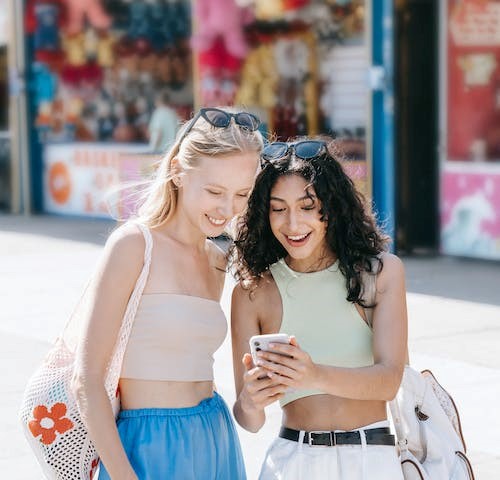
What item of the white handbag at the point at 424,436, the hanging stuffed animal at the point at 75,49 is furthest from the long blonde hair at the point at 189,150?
the hanging stuffed animal at the point at 75,49

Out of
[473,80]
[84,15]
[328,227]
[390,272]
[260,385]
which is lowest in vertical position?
[260,385]

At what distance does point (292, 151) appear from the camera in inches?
122

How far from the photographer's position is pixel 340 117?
1212cm

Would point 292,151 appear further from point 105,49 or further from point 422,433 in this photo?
point 105,49

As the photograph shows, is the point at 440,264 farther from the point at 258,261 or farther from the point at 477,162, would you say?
the point at 258,261

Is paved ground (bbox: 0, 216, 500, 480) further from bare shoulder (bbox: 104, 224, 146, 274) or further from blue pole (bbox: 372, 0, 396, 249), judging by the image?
bare shoulder (bbox: 104, 224, 146, 274)

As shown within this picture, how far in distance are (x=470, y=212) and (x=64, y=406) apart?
8.71 metres

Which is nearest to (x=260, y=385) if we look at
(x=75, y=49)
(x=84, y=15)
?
(x=84, y=15)

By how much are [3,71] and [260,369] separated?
46.8ft

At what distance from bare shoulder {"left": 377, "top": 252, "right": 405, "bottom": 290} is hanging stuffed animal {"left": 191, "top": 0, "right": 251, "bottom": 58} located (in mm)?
10000

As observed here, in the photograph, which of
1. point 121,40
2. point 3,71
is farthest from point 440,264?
point 3,71

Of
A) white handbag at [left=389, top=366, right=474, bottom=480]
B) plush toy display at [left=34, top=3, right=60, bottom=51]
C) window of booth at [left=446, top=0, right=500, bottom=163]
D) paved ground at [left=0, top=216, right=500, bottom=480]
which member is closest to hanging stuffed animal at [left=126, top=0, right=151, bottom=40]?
plush toy display at [left=34, top=3, right=60, bottom=51]

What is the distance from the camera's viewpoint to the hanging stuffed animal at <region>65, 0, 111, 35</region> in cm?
1502

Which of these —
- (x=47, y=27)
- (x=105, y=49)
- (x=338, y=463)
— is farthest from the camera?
(x=47, y=27)
